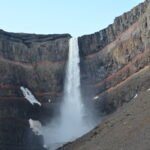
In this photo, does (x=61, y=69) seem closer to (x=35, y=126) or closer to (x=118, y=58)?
(x=118, y=58)

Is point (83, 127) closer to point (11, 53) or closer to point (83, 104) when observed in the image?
point (83, 104)

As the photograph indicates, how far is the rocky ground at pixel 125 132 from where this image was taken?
135ft


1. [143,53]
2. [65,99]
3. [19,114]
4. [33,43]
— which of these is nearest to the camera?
[143,53]

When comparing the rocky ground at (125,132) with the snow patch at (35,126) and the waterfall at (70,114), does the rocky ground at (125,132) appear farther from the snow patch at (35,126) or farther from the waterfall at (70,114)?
the snow patch at (35,126)

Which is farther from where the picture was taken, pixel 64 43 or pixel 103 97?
pixel 64 43

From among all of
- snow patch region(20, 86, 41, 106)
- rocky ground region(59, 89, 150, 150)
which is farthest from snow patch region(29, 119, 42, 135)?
rocky ground region(59, 89, 150, 150)

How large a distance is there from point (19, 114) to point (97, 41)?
19.6 meters

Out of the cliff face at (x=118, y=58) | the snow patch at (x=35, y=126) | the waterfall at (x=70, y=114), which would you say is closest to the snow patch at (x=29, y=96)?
the waterfall at (x=70, y=114)

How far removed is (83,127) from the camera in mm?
78688

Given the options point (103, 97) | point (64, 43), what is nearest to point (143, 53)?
point (103, 97)

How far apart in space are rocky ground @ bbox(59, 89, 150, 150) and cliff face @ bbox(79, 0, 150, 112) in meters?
14.6

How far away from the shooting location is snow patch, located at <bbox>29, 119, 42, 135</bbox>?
78562mm

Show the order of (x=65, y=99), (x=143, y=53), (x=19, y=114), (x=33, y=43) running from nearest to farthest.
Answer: (x=143, y=53), (x=19, y=114), (x=65, y=99), (x=33, y=43)

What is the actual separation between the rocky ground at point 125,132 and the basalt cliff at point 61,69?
582 inches
